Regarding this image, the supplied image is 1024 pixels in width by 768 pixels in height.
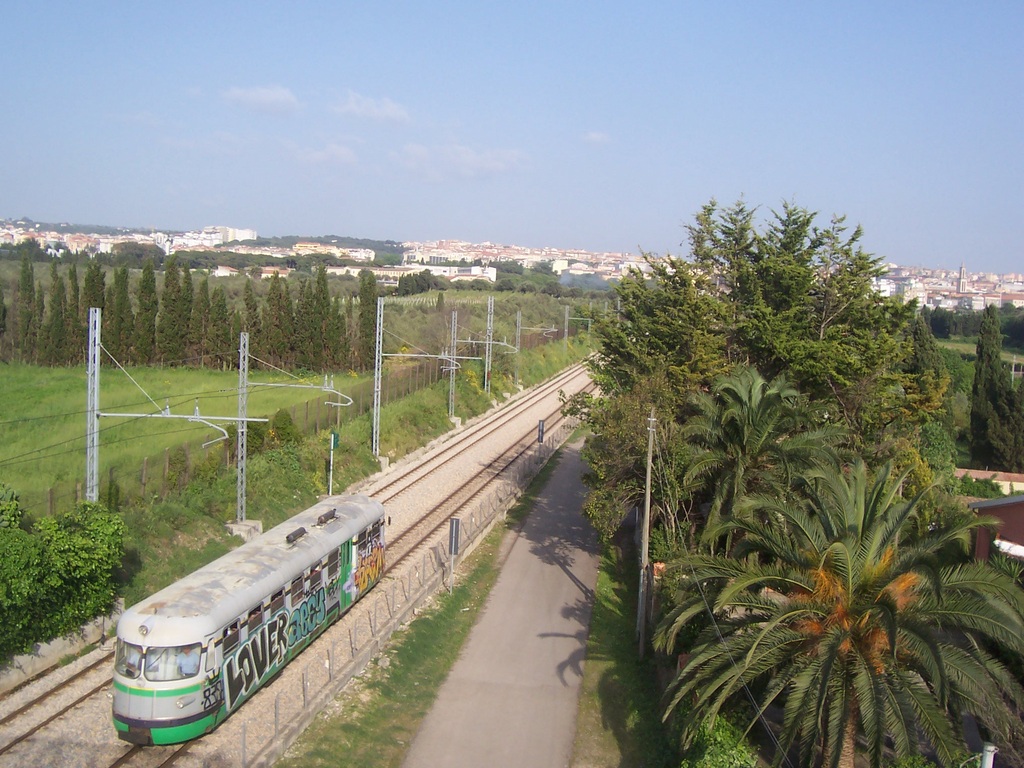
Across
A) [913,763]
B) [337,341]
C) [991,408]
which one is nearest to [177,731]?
[913,763]

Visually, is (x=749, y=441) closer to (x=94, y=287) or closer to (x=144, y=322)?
(x=144, y=322)

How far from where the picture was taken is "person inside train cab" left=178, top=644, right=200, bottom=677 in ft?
42.9

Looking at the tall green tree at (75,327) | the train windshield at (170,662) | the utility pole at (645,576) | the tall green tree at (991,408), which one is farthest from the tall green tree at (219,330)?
the train windshield at (170,662)

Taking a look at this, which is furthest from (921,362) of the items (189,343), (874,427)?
(189,343)

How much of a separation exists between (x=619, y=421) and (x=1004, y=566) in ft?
36.4

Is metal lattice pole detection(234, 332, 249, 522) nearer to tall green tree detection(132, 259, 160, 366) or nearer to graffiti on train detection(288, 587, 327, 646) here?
graffiti on train detection(288, 587, 327, 646)

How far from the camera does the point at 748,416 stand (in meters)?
20.9

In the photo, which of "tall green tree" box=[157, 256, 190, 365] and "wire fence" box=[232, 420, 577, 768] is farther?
"tall green tree" box=[157, 256, 190, 365]

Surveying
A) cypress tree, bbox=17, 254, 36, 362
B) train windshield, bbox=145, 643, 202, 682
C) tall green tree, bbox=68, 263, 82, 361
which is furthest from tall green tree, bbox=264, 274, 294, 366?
train windshield, bbox=145, 643, 202, 682

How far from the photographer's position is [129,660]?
13.0m

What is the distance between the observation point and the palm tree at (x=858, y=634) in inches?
453

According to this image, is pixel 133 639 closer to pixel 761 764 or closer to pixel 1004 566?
pixel 761 764

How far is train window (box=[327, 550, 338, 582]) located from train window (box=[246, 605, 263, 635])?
10.4ft

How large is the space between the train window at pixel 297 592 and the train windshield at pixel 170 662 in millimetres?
3484
